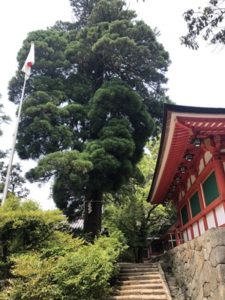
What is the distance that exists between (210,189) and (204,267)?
2.04 metres

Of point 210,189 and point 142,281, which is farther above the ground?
point 210,189

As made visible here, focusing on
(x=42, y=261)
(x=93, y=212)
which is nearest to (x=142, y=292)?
(x=42, y=261)

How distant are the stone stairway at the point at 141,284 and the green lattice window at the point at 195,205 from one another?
2424 mm

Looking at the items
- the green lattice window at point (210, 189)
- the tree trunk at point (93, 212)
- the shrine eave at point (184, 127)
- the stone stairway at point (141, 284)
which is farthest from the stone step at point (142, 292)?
the tree trunk at point (93, 212)

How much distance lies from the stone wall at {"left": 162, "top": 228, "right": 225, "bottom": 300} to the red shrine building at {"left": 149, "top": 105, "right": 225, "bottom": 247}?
0.96 meters

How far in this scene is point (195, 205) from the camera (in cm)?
827

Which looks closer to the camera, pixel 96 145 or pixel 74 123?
pixel 96 145

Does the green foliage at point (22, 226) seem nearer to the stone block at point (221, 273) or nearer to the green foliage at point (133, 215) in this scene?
the stone block at point (221, 273)

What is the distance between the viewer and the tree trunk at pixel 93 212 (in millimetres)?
11922

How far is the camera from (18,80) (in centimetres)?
1445

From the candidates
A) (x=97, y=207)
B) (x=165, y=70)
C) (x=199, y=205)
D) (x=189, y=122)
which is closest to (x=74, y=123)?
(x=97, y=207)

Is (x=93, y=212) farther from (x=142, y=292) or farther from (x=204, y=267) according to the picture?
(x=204, y=267)

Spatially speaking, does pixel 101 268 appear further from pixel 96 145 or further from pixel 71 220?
pixel 71 220

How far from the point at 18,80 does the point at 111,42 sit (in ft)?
17.9
